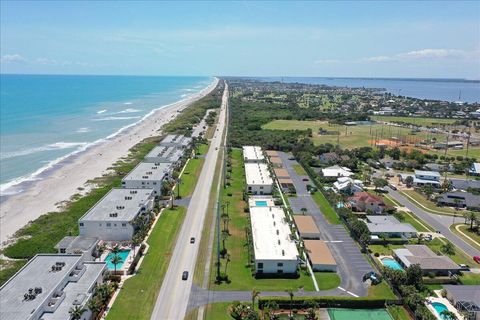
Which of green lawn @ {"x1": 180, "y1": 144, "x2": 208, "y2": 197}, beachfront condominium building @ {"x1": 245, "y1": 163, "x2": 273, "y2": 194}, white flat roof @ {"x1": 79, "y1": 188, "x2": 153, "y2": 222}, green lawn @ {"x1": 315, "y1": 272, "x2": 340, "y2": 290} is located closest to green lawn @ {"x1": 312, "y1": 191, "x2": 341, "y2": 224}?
beachfront condominium building @ {"x1": 245, "y1": 163, "x2": 273, "y2": 194}

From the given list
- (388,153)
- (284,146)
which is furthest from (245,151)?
(388,153)

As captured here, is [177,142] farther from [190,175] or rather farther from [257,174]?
[257,174]

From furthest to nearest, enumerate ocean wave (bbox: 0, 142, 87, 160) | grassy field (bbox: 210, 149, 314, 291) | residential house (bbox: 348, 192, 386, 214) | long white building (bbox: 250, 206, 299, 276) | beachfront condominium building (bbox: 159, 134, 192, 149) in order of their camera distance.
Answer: beachfront condominium building (bbox: 159, 134, 192, 149)
ocean wave (bbox: 0, 142, 87, 160)
residential house (bbox: 348, 192, 386, 214)
long white building (bbox: 250, 206, 299, 276)
grassy field (bbox: 210, 149, 314, 291)

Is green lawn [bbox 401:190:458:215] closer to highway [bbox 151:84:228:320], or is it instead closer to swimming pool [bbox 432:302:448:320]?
swimming pool [bbox 432:302:448:320]

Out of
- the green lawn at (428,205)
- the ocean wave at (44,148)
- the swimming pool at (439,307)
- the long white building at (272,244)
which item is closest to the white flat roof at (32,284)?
the long white building at (272,244)

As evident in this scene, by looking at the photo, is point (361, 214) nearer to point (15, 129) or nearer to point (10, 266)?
point (10, 266)

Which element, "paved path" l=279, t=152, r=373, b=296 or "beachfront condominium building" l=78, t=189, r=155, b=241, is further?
"beachfront condominium building" l=78, t=189, r=155, b=241

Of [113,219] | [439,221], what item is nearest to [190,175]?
[113,219]

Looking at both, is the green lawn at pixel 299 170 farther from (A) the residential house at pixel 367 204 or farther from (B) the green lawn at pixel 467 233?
(B) the green lawn at pixel 467 233
